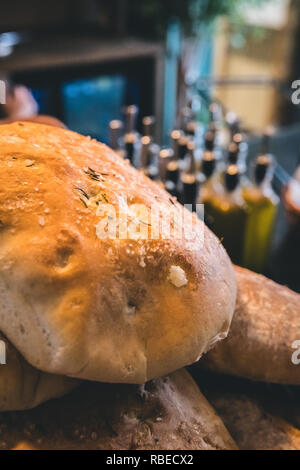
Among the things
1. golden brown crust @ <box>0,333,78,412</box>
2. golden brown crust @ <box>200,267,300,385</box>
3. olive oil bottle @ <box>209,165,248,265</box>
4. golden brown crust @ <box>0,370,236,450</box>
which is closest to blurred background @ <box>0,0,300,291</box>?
olive oil bottle @ <box>209,165,248,265</box>

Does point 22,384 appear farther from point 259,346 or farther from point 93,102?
point 93,102

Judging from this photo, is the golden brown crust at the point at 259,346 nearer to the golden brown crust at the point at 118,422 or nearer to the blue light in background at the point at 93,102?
the golden brown crust at the point at 118,422

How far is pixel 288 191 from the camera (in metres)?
1.80

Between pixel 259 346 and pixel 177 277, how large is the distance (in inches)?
13.9

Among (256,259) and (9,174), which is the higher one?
(9,174)

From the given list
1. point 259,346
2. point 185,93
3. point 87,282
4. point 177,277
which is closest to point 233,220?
point 259,346

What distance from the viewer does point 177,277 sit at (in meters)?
0.85

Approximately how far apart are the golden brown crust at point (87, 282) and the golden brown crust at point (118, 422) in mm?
150

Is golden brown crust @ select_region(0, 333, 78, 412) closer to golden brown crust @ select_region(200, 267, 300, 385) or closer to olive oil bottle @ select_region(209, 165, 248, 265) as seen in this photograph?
golden brown crust @ select_region(200, 267, 300, 385)

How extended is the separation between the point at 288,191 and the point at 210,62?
5.01 metres

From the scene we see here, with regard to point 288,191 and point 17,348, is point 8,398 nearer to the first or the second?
point 17,348

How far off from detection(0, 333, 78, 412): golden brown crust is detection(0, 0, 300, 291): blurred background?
934mm

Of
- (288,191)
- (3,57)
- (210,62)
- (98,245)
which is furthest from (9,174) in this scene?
(210,62)

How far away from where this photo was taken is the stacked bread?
2.44ft
